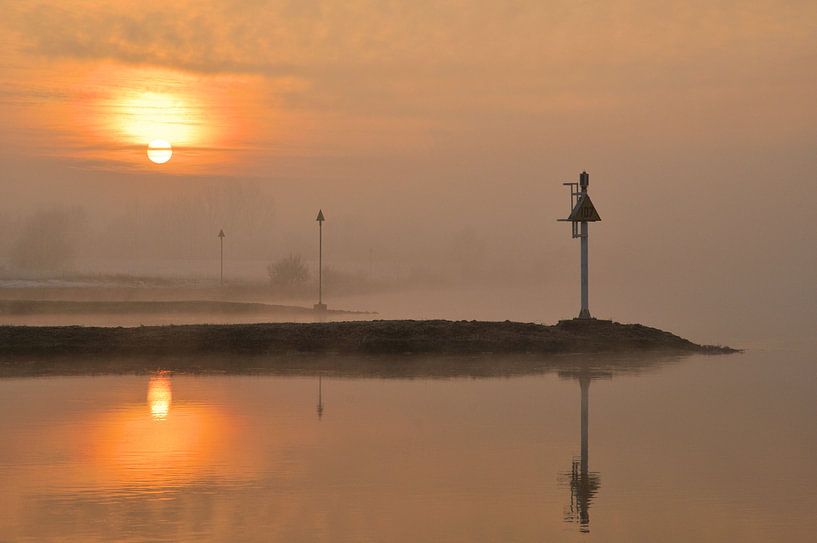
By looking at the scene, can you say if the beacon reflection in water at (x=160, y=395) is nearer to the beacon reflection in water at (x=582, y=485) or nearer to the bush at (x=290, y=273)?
the beacon reflection in water at (x=582, y=485)

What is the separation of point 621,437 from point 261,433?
629 centimetres

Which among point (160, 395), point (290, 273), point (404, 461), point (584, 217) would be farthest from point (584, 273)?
point (290, 273)

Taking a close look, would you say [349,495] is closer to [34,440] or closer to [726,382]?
[34,440]

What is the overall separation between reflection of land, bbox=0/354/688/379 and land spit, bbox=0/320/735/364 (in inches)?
33.5

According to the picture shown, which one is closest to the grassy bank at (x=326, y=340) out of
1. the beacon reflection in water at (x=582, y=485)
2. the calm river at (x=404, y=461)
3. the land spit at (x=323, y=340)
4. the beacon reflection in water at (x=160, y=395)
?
the land spit at (x=323, y=340)

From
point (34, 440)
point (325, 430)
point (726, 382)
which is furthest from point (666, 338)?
point (34, 440)

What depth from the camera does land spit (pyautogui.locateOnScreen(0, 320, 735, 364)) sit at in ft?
121

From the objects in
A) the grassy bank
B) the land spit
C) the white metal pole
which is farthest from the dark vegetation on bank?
the white metal pole

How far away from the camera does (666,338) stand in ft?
136

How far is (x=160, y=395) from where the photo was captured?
26.0m

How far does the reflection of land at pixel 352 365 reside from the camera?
32094 mm

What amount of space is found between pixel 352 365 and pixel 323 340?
4.19 metres

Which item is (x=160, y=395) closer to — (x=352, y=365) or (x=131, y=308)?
(x=352, y=365)

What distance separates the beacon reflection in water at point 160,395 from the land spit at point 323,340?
586 centimetres
